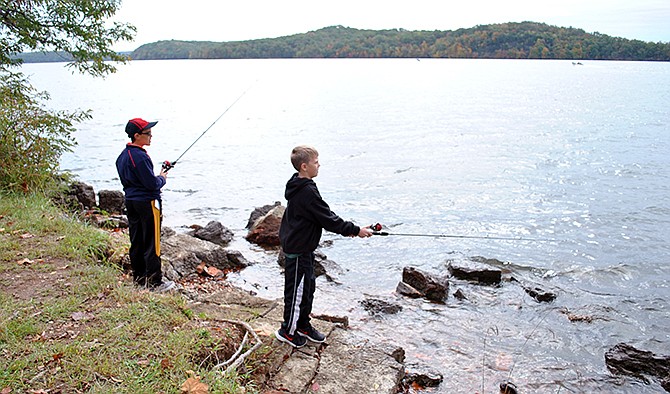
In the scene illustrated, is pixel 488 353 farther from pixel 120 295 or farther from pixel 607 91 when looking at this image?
pixel 607 91

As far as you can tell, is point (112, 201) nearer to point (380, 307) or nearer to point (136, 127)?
point (380, 307)

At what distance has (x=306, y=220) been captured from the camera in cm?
515

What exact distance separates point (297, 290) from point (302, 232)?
57cm

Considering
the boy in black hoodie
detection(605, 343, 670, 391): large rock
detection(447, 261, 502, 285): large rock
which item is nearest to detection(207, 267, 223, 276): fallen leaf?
detection(447, 261, 502, 285): large rock

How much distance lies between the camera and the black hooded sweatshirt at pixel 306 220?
5047mm

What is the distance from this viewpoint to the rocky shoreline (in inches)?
198

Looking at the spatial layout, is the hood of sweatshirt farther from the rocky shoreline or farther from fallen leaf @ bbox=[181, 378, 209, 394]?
fallen leaf @ bbox=[181, 378, 209, 394]

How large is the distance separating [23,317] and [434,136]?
2811 centimetres

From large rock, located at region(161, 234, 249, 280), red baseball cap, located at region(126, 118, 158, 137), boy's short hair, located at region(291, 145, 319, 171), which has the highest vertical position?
red baseball cap, located at region(126, 118, 158, 137)

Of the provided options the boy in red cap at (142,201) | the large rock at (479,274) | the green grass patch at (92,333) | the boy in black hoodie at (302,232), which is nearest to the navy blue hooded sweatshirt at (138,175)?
the boy in red cap at (142,201)

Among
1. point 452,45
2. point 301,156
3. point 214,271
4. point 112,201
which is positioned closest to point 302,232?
point 301,156

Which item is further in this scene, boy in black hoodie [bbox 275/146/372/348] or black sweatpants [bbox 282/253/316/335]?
black sweatpants [bbox 282/253/316/335]

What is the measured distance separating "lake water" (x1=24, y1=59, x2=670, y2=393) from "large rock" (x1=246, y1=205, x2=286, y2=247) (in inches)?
12.2

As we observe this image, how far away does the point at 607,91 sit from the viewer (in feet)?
191
